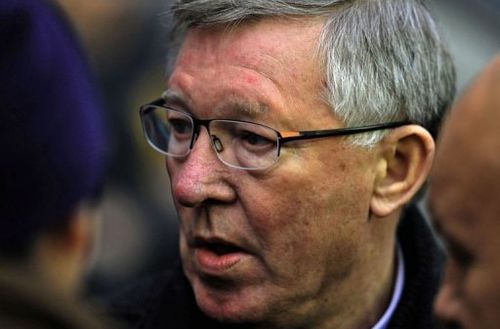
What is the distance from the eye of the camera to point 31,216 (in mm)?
2523

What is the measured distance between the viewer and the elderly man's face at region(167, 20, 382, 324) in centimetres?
318

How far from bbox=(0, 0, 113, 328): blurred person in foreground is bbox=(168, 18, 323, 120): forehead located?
362 mm

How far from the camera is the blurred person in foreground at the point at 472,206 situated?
2314mm

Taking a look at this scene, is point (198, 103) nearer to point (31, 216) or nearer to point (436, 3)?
point (31, 216)

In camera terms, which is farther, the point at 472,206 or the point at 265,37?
the point at 265,37

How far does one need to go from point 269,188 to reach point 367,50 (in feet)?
1.68

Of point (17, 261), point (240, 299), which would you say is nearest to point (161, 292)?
point (240, 299)

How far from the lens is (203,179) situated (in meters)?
3.18

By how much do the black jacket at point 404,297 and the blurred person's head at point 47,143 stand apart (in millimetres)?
355

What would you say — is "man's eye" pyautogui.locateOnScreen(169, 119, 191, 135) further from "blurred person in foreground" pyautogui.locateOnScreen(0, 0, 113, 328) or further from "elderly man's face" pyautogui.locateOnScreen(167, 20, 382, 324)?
"blurred person in foreground" pyautogui.locateOnScreen(0, 0, 113, 328)

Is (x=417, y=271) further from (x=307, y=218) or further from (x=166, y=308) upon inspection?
(x=166, y=308)

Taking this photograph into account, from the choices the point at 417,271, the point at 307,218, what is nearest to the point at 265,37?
the point at 307,218

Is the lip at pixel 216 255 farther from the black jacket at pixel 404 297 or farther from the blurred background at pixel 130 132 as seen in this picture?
the blurred background at pixel 130 132

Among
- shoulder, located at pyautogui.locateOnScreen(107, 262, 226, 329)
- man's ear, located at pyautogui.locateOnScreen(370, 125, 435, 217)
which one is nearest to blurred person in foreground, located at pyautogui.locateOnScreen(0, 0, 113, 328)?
shoulder, located at pyautogui.locateOnScreen(107, 262, 226, 329)
